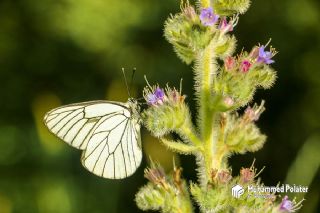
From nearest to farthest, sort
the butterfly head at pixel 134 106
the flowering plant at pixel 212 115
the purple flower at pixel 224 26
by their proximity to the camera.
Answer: the flowering plant at pixel 212 115, the purple flower at pixel 224 26, the butterfly head at pixel 134 106

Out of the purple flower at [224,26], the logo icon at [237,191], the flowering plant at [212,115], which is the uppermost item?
the purple flower at [224,26]

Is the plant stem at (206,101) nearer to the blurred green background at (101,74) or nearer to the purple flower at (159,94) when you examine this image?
the purple flower at (159,94)

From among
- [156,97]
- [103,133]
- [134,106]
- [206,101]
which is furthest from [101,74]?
[206,101]

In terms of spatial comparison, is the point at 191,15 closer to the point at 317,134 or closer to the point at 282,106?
the point at 317,134

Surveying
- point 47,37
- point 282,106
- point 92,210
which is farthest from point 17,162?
point 282,106

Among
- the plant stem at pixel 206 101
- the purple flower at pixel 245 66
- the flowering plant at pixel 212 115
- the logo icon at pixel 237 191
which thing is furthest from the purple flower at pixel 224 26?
the logo icon at pixel 237 191

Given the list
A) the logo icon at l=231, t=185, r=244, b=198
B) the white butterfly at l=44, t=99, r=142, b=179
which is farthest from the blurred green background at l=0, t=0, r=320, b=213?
the logo icon at l=231, t=185, r=244, b=198

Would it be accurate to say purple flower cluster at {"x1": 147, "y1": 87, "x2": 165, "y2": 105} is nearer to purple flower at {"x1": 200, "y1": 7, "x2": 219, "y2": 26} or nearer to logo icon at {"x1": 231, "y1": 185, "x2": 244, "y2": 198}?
purple flower at {"x1": 200, "y1": 7, "x2": 219, "y2": 26}
